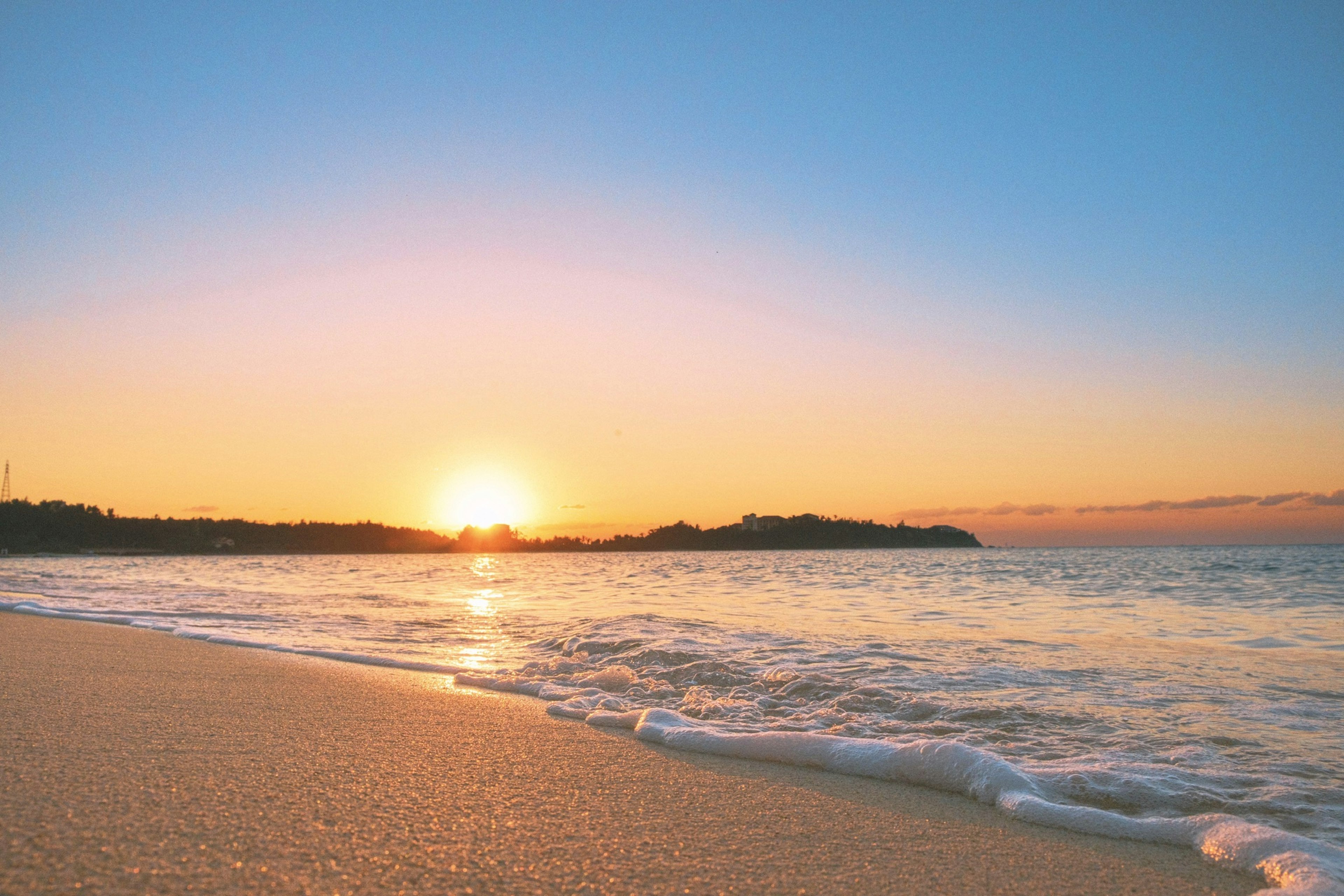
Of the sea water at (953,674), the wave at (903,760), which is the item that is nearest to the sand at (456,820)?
the wave at (903,760)

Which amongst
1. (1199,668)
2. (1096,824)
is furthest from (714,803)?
(1199,668)

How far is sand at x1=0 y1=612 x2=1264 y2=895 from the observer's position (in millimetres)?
1970

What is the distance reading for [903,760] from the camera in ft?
11.2

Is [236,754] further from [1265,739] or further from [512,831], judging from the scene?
[1265,739]

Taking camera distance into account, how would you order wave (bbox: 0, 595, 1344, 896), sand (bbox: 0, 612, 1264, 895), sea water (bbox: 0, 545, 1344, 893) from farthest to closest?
1. sea water (bbox: 0, 545, 1344, 893)
2. wave (bbox: 0, 595, 1344, 896)
3. sand (bbox: 0, 612, 1264, 895)

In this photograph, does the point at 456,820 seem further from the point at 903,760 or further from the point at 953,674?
the point at 953,674

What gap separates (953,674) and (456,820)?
4.72 m

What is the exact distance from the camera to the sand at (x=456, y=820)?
1.97 meters

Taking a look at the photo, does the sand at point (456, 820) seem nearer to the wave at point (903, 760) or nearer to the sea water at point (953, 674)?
the wave at point (903, 760)

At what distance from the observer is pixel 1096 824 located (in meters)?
2.79

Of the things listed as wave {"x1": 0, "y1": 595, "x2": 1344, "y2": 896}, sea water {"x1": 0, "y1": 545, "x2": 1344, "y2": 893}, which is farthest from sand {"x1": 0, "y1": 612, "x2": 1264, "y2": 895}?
sea water {"x1": 0, "y1": 545, "x2": 1344, "y2": 893}

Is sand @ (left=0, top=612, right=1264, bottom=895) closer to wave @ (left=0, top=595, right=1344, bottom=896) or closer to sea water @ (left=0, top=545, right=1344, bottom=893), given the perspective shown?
wave @ (left=0, top=595, right=1344, bottom=896)

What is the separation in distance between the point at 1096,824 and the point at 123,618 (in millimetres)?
10942

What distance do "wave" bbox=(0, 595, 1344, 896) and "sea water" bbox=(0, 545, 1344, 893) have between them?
0.04 ft
